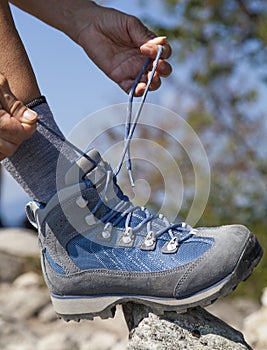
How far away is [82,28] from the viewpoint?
251cm

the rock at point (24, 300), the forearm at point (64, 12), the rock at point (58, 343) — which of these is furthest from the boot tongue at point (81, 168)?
the rock at point (24, 300)

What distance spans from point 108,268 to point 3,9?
0.83 metres

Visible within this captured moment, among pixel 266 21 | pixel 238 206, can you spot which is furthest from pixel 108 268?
pixel 238 206

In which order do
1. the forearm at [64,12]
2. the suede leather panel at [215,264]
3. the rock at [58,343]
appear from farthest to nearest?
the rock at [58,343] → the forearm at [64,12] → the suede leather panel at [215,264]

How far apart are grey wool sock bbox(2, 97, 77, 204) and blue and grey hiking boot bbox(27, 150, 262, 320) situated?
0.03 metres

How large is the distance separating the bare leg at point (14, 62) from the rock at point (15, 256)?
4.27 meters

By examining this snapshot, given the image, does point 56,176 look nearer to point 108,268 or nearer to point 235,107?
point 108,268

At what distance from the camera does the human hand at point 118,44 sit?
7.97 ft

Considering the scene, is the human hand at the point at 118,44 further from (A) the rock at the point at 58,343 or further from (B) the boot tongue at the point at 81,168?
(A) the rock at the point at 58,343

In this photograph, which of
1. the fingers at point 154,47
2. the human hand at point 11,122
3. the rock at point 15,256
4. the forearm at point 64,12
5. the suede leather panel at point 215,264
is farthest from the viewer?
the rock at point 15,256

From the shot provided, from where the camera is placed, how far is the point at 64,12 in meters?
2.50

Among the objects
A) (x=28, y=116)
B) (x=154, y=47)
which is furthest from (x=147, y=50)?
(x=28, y=116)

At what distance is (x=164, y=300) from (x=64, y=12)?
3.40ft

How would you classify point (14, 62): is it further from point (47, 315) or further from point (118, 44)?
point (47, 315)
